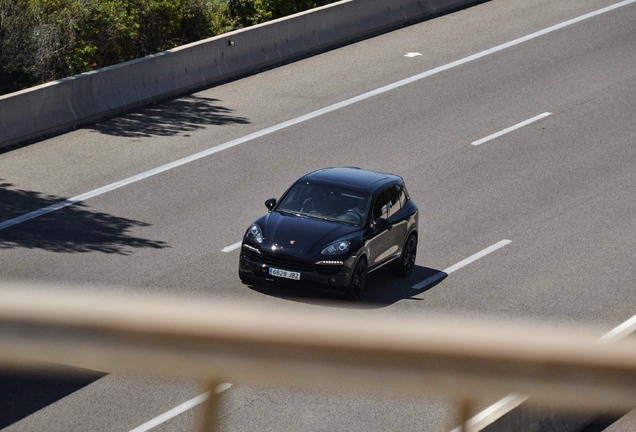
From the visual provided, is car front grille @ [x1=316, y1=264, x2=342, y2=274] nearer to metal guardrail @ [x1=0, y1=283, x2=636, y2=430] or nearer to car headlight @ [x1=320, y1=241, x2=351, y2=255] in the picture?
car headlight @ [x1=320, y1=241, x2=351, y2=255]

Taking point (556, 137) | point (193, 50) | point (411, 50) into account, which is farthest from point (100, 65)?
point (556, 137)

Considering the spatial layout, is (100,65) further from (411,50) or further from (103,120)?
(411,50)

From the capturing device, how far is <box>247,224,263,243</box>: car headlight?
13.4m

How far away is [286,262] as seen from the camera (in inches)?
518

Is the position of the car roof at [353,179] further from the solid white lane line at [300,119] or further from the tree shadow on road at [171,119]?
the tree shadow on road at [171,119]

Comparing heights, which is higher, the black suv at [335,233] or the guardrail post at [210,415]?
the guardrail post at [210,415]

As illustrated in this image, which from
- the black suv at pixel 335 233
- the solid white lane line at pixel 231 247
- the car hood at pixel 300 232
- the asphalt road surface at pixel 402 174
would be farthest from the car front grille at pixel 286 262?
the solid white lane line at pixel 231 247

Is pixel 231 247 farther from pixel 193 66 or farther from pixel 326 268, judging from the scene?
pixel 193 66

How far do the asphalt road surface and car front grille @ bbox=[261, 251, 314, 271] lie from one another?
0.44m

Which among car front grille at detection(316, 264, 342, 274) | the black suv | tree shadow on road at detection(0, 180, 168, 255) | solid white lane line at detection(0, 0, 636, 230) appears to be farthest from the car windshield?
solid white lane line at detection(0, 0, 636, 230)

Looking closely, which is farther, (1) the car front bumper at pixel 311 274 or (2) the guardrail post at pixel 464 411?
(1) the car front bumper at pixel 311 274

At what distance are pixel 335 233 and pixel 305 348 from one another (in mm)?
11894

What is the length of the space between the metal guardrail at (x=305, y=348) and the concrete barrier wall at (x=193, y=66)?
18.8m

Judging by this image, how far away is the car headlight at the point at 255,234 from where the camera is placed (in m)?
13.4
